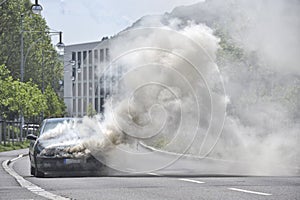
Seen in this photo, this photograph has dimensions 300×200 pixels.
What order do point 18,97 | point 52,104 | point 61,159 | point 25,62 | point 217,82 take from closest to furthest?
point 61,159 < point 217,82 < point 18,97 < point 25,62 < point 52,104

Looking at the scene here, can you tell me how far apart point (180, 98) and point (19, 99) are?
35.4 meters

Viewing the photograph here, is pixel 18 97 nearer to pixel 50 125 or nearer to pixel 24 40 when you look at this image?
pixel 24 40

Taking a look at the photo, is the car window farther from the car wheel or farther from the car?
the car wheel

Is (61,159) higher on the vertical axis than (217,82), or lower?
lower

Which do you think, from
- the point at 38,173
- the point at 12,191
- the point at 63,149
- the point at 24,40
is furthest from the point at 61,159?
the point at 24,40

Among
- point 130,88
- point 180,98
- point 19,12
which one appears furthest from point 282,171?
point 19,12

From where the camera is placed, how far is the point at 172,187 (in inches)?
548

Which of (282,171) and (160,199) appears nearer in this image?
(160,199)

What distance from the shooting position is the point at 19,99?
173 feet

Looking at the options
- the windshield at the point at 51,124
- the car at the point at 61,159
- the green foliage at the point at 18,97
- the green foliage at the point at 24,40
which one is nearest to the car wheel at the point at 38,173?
the car at the point at 61,159

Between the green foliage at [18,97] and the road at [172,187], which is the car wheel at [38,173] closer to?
the road at [172,187]

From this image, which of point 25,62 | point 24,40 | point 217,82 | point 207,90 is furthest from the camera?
point 25,62

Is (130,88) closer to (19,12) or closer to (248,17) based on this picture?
(248,17)

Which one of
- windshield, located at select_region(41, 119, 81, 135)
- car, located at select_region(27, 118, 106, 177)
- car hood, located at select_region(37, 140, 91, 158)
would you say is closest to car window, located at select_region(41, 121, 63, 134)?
windshield, located at select_region(41, 119, 81, 135)
